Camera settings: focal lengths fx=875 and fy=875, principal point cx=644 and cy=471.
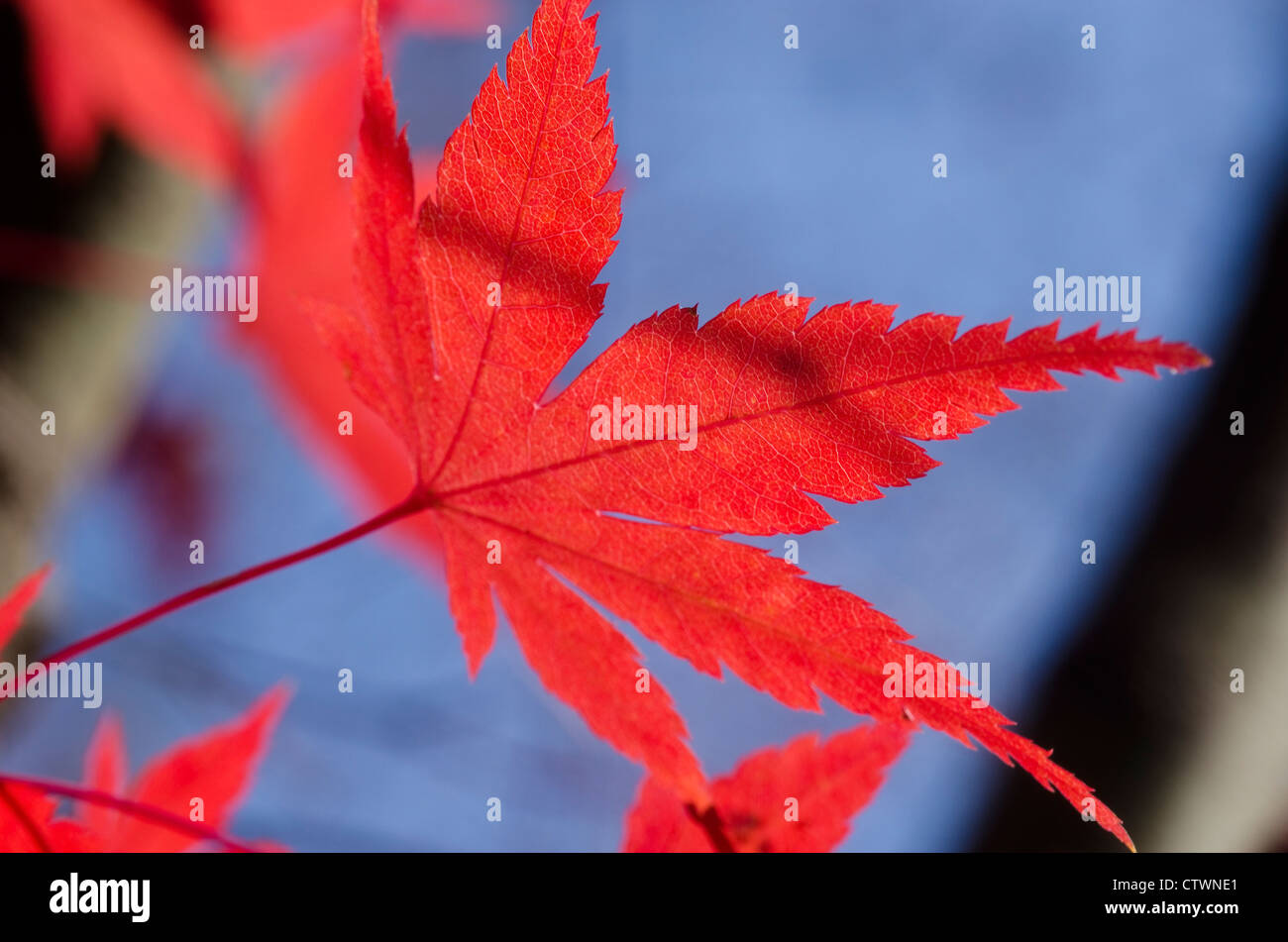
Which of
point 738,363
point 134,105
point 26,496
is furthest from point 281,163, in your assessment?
point 738,363

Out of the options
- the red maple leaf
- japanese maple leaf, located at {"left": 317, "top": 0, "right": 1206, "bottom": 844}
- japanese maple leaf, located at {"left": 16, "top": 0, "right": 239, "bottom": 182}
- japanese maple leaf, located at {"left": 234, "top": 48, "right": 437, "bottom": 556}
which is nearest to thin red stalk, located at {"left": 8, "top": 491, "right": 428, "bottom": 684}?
japanese maple leaf, located at {"left": 317, "top": 0, "right": 1206, "bottom": 844}

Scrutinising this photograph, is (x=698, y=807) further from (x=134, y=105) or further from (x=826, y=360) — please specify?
(x=134, y=105)

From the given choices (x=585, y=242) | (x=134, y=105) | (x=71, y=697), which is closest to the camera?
(x=585, y=242)

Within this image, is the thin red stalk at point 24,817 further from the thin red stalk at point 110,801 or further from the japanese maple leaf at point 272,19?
the japanese maple leaf at point 272,19

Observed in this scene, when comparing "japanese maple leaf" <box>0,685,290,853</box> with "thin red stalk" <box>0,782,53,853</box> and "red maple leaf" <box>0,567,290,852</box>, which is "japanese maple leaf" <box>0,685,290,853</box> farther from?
"thin red stalk" <box>0,782,53,853</box>

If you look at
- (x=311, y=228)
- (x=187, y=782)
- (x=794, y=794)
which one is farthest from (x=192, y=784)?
(x=311, y=228)

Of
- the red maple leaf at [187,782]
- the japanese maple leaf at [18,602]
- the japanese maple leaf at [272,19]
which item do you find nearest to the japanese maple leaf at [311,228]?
the japanese maple leaf at [272,19]
